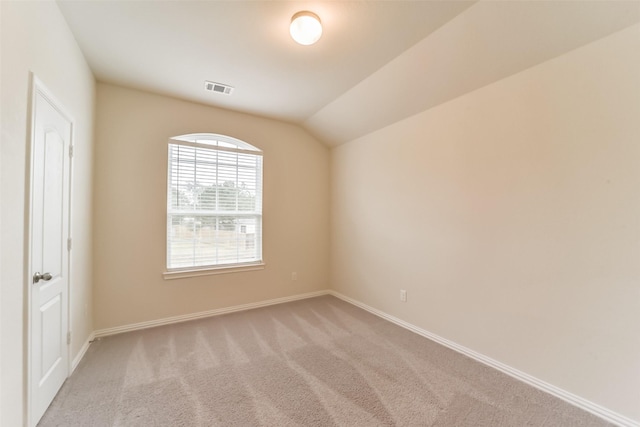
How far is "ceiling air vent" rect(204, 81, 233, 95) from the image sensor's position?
9.33ft

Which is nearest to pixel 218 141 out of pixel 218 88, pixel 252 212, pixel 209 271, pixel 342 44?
pixel 218 88

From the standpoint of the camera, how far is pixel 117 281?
9.37 ft

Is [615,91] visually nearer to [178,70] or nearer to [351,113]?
[351,113]

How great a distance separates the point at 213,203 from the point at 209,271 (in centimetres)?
90

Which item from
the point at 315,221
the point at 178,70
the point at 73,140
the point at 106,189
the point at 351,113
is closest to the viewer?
the point at 73,140

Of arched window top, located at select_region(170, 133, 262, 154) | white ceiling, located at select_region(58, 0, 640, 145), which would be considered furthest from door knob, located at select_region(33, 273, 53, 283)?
arched window top, located at select_region(170, 133, 262, 154)

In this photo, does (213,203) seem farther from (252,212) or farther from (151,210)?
(151,210)

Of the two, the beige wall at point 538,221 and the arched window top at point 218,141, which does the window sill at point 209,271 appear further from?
the beige wall at point 538,221

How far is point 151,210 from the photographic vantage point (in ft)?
9.95

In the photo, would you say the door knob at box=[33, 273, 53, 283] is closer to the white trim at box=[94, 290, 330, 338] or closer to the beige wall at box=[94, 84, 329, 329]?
the beige wall at box=[94, 84, 329, 329]

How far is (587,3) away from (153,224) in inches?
163

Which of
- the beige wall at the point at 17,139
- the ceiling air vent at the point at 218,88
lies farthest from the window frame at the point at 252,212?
the beige wall at the point at 17,139

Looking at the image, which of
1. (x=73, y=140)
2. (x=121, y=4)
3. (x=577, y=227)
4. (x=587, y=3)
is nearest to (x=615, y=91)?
(x=587, y=3)

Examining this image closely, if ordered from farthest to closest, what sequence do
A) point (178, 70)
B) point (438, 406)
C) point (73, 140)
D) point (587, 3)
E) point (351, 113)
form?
point (351, 113)
point (178, 70)
point (73, 140)
point (438, 406)
point (587, 3)
